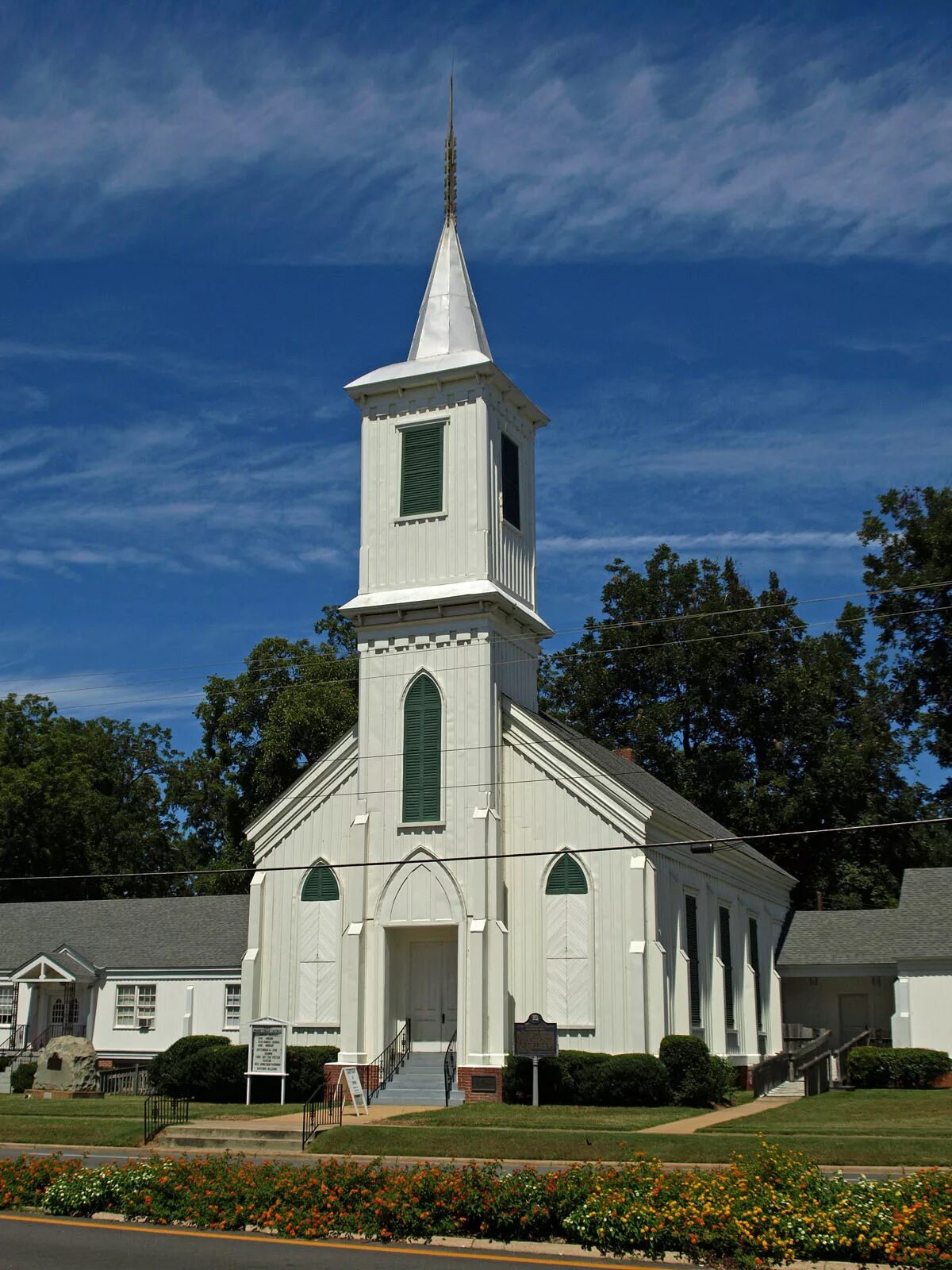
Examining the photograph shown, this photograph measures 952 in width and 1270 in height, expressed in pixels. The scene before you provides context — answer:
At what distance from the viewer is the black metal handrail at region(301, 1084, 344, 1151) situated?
2395cm

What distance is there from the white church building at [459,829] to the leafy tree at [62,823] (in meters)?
30.5


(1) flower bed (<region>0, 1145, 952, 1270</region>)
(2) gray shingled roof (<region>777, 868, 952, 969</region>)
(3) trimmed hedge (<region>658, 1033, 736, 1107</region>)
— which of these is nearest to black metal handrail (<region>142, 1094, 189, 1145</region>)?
(1) flower bed (<region>0, 1145, 952, 1270</region>)

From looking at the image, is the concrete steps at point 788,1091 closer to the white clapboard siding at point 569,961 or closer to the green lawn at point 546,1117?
the green lawn at point 546,1117

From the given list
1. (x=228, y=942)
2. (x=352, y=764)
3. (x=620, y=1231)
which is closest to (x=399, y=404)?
(x=352, y=764)

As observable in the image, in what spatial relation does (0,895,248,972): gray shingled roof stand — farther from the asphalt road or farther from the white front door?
the asphalt road

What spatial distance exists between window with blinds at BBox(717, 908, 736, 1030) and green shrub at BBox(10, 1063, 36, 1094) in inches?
762

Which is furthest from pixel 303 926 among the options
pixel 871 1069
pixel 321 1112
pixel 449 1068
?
pixel 871 1069

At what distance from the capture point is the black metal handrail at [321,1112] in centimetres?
2395

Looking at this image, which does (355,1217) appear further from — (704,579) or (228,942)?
(704,579)

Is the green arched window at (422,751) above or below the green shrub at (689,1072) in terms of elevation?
above

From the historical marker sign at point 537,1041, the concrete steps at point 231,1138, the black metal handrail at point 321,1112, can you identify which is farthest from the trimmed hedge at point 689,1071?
the concrete steps at point 231,1138

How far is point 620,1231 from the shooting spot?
13.2 meters

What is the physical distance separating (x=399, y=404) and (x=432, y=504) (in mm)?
3001

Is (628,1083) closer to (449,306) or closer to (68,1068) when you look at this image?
(68,1068)
